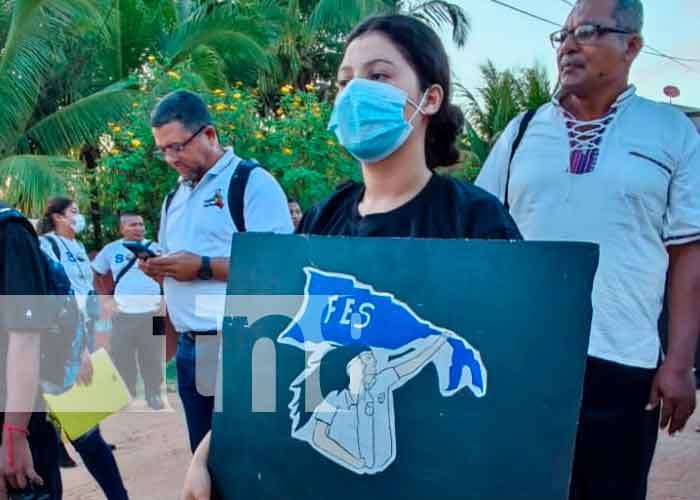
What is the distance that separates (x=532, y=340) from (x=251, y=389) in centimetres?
50

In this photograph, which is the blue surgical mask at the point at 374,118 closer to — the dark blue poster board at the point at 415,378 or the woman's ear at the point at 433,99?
the woman's ear at the point at 433,99

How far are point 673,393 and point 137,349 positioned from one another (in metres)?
6.03

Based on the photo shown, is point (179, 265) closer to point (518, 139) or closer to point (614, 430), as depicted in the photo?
point (518, 139)

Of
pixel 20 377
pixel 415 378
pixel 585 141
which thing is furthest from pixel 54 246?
pixel 415 378

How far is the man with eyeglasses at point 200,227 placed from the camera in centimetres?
310

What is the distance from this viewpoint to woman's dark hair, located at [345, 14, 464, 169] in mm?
1750

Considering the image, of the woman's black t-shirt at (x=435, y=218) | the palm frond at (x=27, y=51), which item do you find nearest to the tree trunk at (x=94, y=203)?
the palm frond at (x=27, y=51)

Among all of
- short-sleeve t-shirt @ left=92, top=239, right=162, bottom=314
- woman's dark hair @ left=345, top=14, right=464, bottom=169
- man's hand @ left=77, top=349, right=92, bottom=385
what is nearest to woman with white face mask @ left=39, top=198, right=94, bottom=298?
short-sleeve t-shirt @ left=92, top=239, right=162, bottom=314

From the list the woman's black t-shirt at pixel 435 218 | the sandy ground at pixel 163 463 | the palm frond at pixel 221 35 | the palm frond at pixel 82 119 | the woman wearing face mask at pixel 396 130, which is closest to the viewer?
the woman's black t-shirt at pixel 435 218

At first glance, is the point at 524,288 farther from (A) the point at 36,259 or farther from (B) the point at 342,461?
(A) the point at 36,259

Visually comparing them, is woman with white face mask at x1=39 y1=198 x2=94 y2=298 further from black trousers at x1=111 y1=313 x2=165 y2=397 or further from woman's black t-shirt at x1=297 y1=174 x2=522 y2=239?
woman's black t-shirt at x1=297 y1=174 x2=522 y2=239

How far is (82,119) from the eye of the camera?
1117 centimetres

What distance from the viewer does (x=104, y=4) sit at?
465 inches

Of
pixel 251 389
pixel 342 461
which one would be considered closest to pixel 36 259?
pixel 251 389
